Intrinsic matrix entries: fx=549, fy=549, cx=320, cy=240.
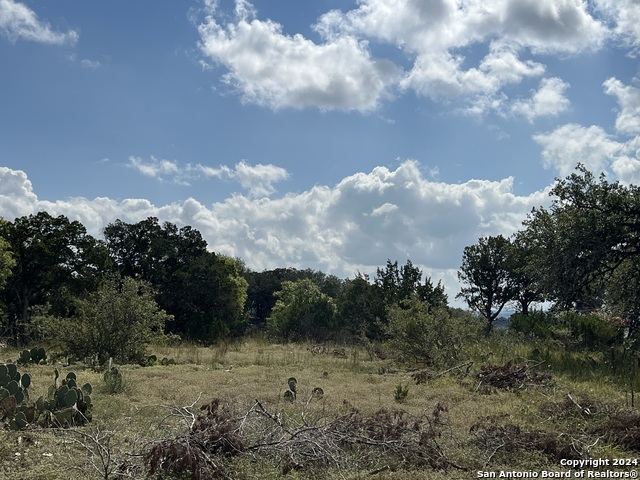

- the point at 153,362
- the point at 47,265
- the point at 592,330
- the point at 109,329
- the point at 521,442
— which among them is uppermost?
the point at 47,265

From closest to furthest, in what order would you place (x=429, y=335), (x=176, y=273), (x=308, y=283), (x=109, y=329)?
(x=429, y=335) < (x=109, y=329) < (x=176, y=273) < (x=308, y=283)

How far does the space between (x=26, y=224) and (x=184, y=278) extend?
361 inches

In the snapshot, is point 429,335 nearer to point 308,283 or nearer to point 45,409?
point 45,409

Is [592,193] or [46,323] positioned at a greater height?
[592,193]

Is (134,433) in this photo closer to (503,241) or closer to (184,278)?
(184,278)

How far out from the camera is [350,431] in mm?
5770

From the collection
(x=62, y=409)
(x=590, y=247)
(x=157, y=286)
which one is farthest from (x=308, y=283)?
(x=62, y=409)

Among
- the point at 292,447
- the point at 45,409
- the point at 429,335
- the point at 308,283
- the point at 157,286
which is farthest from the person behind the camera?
the point at 308,283

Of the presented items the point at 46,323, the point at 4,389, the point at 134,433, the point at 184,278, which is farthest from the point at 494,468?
the point at 184,278

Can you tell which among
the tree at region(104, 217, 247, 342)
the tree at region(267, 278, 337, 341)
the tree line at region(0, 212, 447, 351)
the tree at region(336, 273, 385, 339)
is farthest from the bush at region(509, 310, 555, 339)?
the tree at region(104, 217, 247, 342)

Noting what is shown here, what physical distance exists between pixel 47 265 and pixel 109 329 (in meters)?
9.53

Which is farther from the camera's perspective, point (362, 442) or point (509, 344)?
point (509, 344)

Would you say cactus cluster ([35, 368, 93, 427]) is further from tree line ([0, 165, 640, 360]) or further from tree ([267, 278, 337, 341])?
tree ([267, 278, 337, 341])

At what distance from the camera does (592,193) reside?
14.1m
